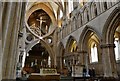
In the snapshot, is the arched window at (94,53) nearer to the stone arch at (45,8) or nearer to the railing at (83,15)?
the railing at (83,15)

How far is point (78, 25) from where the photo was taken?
50.6 feet

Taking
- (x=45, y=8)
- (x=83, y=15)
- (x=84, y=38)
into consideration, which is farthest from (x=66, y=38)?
(x=45, y=8)

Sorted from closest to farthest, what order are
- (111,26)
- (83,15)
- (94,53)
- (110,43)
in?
(111,26), (110,43), (83,15), (94,53)

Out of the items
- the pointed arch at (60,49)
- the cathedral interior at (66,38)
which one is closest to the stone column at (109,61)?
the cathedral interior at (66,38)

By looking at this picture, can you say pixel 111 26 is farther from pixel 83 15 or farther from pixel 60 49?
pixel 60 49

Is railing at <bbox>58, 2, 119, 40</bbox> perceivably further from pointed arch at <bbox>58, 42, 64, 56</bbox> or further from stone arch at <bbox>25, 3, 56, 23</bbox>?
stone arch at <bbox>25, 3, 56, 23</bbox>

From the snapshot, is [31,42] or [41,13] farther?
[41,13]

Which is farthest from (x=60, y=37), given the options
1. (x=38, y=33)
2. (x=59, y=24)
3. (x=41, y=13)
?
(x=41, y=13)

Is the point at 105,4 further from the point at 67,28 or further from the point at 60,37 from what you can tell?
the point at 60,37

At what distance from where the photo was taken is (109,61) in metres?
11.0

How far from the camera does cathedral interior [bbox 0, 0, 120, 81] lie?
368 cm

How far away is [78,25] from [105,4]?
13.5ft

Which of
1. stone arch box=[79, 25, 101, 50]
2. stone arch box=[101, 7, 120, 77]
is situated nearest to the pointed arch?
stone arch box=[79, 25, 101, 50]

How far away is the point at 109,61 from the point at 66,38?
25.7 feet
